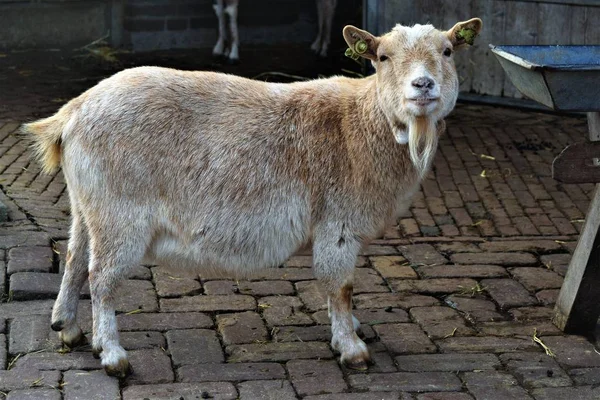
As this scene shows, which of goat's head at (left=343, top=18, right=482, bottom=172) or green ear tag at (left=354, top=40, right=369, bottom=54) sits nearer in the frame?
goat's head at (left=343, top=18, right=482, bottom=172)

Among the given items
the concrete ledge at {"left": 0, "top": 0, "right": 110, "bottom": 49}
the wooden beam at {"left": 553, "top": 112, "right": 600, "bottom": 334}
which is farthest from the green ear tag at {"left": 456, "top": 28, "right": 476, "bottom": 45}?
the concrete ledge at {"left": 0, "top": 0, "right": 110, "bottom": 49}

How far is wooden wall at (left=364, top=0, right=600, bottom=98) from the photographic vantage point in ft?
33.7

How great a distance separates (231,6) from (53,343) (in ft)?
25.1

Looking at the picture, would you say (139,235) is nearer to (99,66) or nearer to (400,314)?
(400,314)

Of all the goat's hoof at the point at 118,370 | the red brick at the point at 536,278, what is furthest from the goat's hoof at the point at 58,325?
the red brick at the point at 536,278

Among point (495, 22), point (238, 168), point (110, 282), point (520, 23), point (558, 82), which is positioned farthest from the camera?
point (495, 22)

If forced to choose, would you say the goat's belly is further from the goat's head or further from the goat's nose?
the goat's nose

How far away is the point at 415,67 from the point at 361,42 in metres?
0.39

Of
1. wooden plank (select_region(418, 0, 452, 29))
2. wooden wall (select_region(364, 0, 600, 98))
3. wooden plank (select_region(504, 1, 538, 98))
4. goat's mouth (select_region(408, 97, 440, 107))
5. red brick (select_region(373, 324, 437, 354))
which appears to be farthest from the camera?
wooden plank (select_region(418, 0, 452, 29))

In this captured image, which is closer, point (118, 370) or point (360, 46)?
point (118, 370)

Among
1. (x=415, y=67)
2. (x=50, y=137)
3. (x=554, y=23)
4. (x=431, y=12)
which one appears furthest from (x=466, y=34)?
(x=431, y=12)

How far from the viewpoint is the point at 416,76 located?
491 centimetres

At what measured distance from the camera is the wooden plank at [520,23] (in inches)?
412

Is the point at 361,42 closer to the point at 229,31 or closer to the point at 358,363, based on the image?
the point at 358,363
